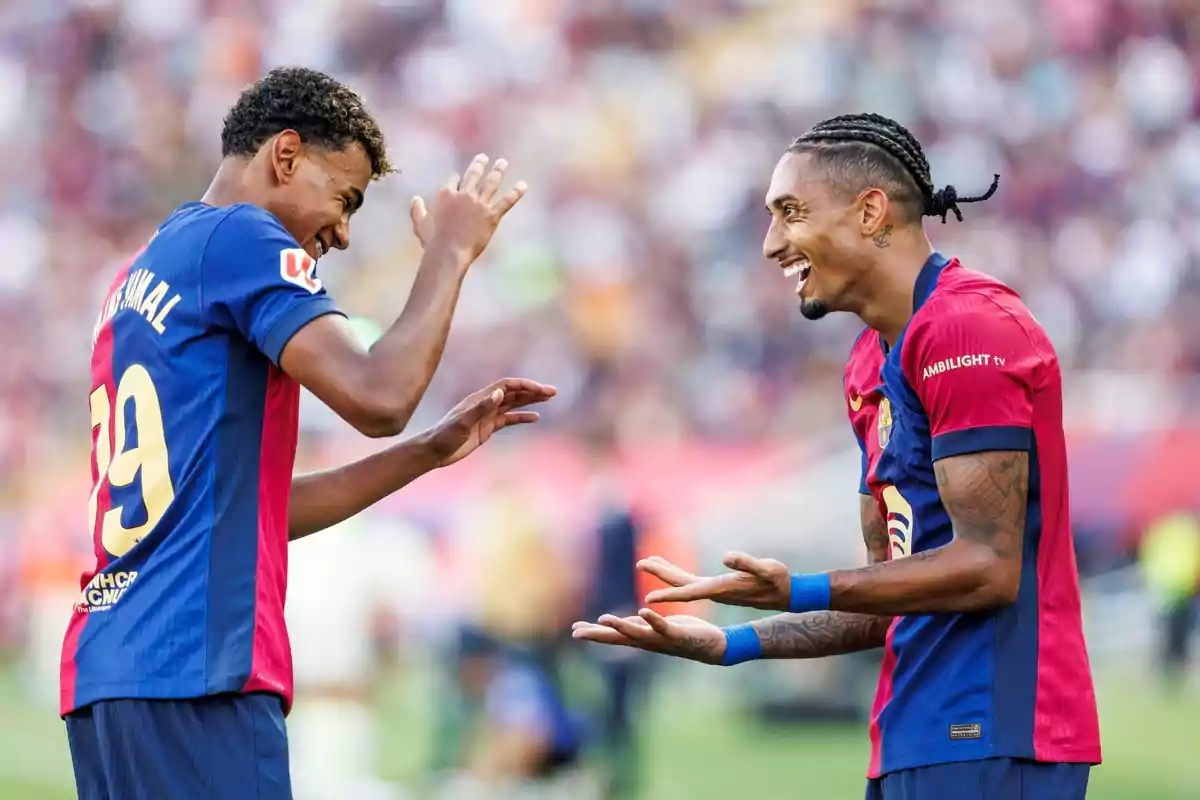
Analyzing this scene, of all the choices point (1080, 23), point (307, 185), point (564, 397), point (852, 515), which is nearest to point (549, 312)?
point (564, 397)

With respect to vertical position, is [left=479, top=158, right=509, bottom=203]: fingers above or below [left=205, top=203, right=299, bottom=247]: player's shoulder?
above

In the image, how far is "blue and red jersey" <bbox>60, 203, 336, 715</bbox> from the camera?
3.28 metres

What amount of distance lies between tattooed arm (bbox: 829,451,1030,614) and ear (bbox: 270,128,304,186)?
150 cm

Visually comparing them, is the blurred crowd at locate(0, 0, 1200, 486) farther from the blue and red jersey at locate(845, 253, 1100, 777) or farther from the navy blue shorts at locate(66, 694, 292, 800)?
the navy blue shorts at locate(66, 694, 292, 800)

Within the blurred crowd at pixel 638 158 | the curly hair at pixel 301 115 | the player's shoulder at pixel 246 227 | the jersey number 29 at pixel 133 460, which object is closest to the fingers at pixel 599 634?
the jersey number 29 at pixel 133 460

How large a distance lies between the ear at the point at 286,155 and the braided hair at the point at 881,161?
1.21m

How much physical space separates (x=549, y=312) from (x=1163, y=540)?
5.90 m

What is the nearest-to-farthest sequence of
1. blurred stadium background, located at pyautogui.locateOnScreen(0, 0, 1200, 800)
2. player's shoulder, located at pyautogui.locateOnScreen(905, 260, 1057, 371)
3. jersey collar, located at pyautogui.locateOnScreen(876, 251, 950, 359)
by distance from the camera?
player's shoulder, located at pyautogui.locateOnScreen(905, 260, 1057, 371) → jersey collar, located at pyautogui.locateOnScreen(876, 251, 950, 359) → blurred stadium background, located at pyautogui.locateOnScreen(0, 0, 1200, 800)

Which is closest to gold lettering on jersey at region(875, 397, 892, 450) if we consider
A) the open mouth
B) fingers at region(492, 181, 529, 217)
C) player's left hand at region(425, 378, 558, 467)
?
the open mouth

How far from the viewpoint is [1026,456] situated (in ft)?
11.2

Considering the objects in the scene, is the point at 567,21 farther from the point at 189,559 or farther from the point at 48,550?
the point at 189,559

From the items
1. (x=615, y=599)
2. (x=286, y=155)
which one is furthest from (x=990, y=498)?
(x=615, y=599)

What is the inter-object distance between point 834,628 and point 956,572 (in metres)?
0.68

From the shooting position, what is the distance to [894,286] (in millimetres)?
3760
